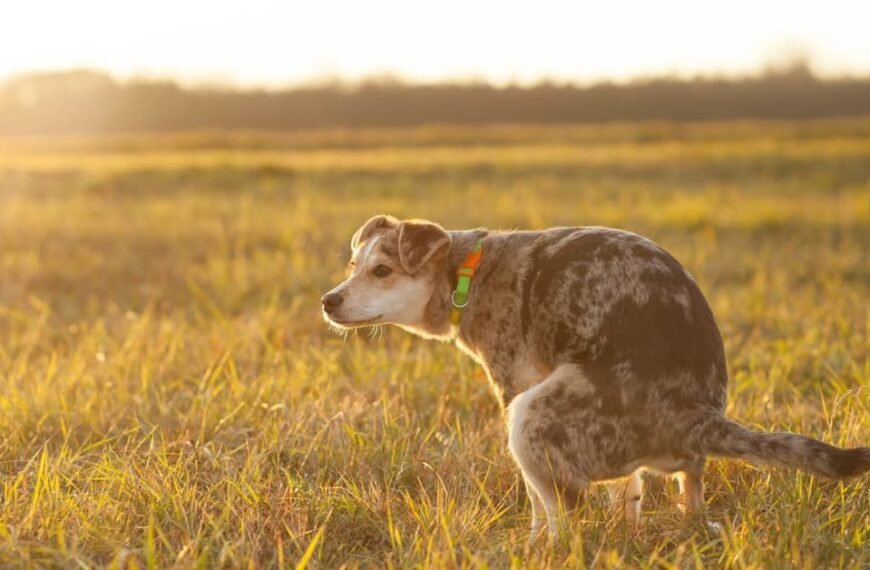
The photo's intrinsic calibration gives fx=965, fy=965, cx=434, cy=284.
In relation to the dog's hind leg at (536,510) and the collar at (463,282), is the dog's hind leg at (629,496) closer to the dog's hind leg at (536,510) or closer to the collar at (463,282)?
the dog's hind leg at (536,510)

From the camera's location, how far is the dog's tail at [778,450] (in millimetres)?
3468

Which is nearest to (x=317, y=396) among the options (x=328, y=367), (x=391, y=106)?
(x=328, y=367)

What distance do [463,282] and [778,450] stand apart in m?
1.63

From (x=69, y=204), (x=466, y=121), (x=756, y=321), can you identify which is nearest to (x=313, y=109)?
(x=466, y=121)

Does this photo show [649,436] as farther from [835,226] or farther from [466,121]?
[466,121]

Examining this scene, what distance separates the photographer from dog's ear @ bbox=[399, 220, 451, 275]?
470 centimetres

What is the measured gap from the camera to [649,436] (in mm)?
3904

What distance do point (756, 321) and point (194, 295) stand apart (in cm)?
548

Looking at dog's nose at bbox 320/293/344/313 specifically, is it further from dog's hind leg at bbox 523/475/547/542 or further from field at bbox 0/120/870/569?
dog's hind leg at bbox 523/475/547/542

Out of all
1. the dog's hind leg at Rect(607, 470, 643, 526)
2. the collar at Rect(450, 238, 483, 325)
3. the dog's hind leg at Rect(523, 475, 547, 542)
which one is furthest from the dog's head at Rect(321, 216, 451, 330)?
the dog's hind leg at Rect(607, 470, 643, 526)

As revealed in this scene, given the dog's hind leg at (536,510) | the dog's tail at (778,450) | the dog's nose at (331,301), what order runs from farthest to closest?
the dog's nose at (331,301) → the dog's hind leg at (536,510) → the dog's tail at (778,450)

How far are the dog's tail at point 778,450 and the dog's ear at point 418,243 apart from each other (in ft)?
5.11

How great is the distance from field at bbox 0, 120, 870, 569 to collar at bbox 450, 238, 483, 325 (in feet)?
2.39

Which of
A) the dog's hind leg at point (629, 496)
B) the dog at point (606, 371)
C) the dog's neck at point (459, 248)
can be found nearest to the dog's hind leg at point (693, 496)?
the dog at point (606, 371)
